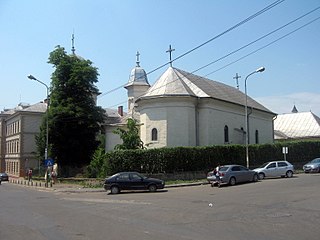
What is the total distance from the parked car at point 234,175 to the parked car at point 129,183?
4911mm

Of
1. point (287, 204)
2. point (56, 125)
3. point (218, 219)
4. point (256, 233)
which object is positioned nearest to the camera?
point (256, 233)

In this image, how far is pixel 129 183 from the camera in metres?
26.8

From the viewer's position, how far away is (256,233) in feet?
33.6

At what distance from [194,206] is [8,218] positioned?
7550 mm

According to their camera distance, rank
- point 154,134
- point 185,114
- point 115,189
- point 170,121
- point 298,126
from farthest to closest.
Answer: point 298,126
point 154,134
point 185,114
point 170,121
point 115,189

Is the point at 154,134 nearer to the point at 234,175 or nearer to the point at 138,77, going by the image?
the point at 234,175

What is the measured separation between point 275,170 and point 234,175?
250 inches

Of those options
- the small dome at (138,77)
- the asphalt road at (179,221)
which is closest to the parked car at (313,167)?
the asphalt road at (179,221)

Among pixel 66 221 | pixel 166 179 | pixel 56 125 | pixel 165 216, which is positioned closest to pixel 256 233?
pixel 165 216

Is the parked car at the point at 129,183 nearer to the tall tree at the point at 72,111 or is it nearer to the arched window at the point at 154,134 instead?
the arched window at the point at 154,134

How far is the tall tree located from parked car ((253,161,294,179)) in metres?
26.3

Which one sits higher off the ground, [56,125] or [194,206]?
[56,125]

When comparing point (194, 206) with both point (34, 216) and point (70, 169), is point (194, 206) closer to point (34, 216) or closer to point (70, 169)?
point (34, 216)

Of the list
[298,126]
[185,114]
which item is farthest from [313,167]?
[298,126]
